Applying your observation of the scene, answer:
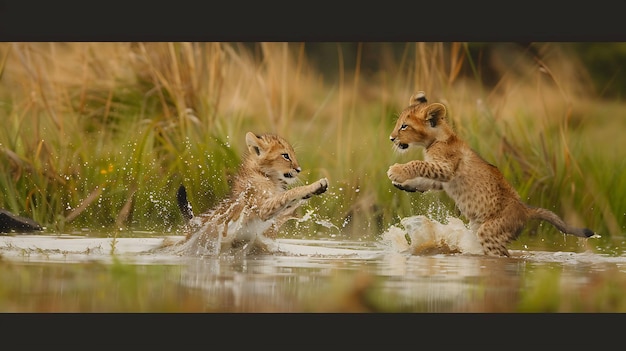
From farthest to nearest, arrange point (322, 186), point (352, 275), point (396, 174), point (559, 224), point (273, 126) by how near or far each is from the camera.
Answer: point (273, 126) → point (559, 224) → point (396, 174) → point (322, 186) → point (352, 275)

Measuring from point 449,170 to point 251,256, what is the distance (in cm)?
180

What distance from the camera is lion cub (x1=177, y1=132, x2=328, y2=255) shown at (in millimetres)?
10156

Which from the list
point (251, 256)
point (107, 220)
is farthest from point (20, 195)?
point (251, 256)

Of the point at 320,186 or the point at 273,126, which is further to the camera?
the point at 273,126

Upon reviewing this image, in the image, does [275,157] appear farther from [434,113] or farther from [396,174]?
[434,113]

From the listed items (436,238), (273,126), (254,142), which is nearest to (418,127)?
(436,238)

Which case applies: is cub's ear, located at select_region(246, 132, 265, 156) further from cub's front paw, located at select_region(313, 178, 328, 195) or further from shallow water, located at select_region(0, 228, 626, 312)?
cub's front paw, located at select_region(313, 178, 328, 195)

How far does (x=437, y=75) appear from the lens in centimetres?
1247

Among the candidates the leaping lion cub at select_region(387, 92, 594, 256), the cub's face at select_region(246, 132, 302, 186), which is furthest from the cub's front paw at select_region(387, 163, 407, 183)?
the cub's face at select_region(246, 132, 302, 186)

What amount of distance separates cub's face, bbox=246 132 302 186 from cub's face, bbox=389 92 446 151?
88 cm

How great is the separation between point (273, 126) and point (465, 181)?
2.76 m

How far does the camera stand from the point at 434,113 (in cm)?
1048

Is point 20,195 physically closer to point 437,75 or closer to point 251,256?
point 251,256

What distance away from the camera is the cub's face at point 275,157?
408 inches
